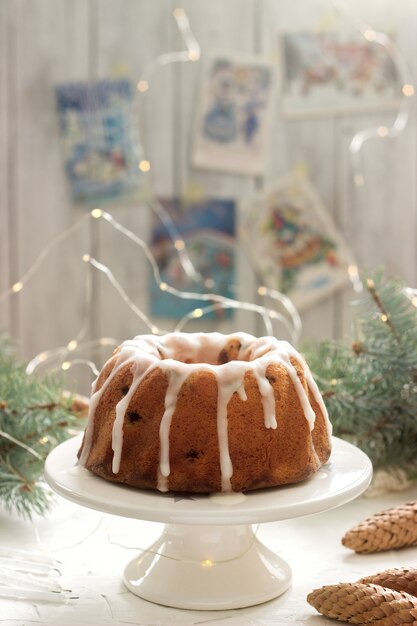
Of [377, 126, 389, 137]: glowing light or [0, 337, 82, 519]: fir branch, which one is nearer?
[0, 337, 82, 519]: fir branch

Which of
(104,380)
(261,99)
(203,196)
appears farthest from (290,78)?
(104,380)

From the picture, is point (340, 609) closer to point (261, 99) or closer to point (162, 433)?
point (162, 433)

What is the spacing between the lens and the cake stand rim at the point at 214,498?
0.76m

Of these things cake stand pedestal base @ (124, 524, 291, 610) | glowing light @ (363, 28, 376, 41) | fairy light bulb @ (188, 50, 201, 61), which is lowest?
cake stand pedestal base @ (124, 524, 291, 610)

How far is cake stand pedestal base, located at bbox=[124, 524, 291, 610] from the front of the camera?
0.84 m

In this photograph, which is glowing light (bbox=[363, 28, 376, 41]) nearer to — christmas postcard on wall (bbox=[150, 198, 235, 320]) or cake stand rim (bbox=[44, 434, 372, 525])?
christmas postcard on wall (bbox=[150, 198, 235, 320])

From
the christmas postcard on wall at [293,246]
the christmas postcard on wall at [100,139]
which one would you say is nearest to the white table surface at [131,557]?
the christmas postcard on wall at [293,246]

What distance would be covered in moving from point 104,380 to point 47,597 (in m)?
0.21

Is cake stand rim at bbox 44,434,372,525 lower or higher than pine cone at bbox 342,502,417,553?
higher

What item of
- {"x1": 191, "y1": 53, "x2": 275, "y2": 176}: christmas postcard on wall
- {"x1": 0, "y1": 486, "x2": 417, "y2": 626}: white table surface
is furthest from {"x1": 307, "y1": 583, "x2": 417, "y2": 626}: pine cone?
{"x1": 191, "y1": 53, "x2": 275, "y2": 176}: christmas postcard on wall

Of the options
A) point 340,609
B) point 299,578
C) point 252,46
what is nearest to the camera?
point 340,609

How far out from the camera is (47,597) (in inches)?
33.5

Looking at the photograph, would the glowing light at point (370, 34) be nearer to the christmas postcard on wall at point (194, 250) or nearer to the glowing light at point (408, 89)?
the glowing light at point (408, 89)

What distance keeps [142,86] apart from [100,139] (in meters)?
0.15
